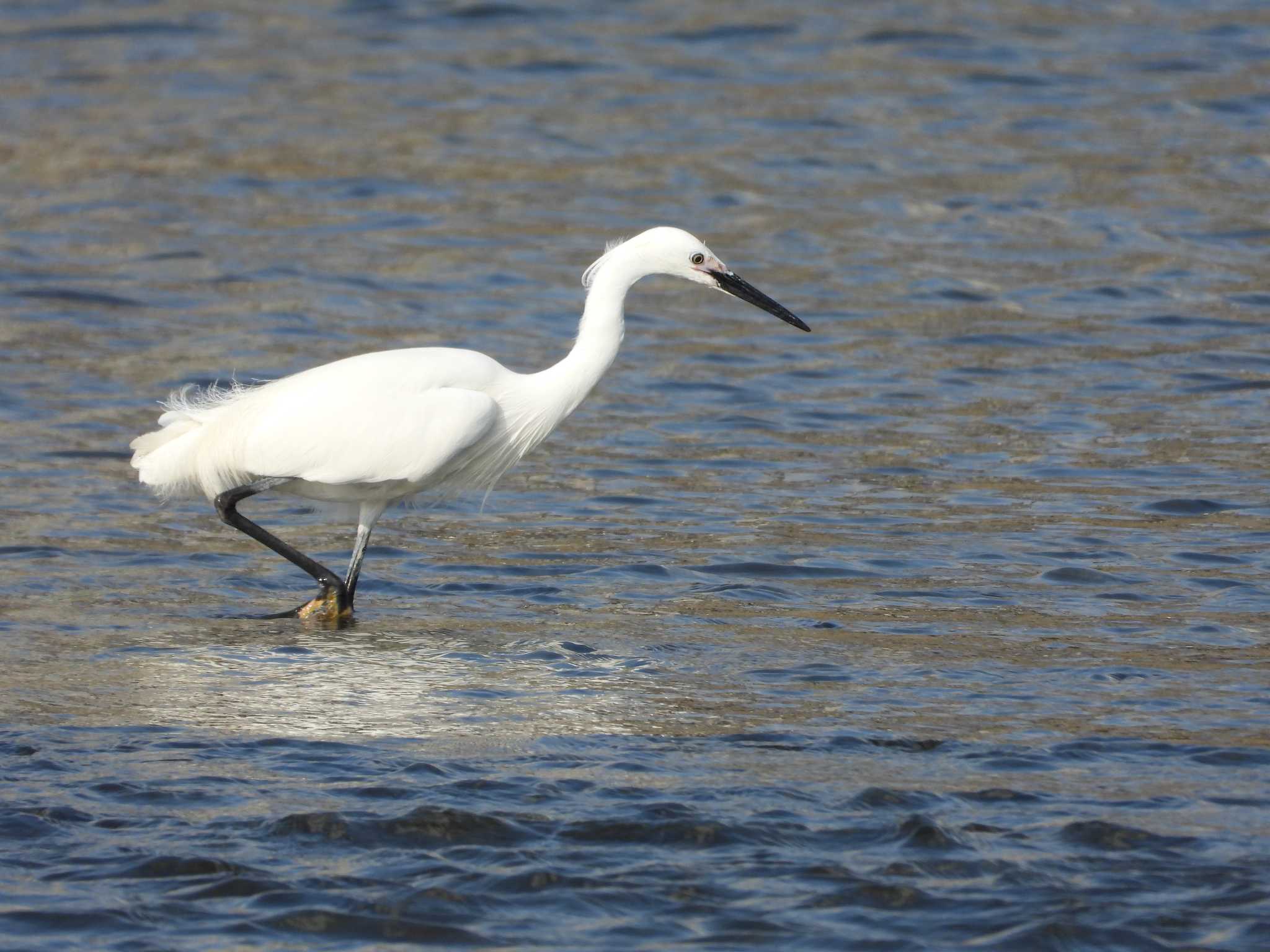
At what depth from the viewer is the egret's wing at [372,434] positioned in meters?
8.52

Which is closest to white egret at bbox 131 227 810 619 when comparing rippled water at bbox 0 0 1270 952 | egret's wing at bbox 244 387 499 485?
egret's wing at bbox 244 387 499 485

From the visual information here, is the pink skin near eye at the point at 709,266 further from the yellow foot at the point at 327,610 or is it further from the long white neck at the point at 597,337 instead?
the yellow foot at the point at 327,610

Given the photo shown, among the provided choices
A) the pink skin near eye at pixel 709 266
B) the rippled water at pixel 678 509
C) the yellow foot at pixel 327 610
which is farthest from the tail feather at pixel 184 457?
the pink skin near eye at pixel 709 266

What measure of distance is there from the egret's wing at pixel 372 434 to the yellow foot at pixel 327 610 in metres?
0.51

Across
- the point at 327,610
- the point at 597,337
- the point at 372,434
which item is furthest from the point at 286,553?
the point at 597,337

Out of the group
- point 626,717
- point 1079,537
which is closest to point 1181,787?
point 626,717

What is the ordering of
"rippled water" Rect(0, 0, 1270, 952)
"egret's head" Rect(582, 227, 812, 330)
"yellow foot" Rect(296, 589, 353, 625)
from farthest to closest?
1. "egret's head" Rect(582, 227, 812, 330)
2. "yellow foot" Rect(296, 589, 353, 625)
3. "rippled water" Rect(0, 0, 1270, 952)

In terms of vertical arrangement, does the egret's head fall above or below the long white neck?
above

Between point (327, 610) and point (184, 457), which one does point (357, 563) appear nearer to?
point (327, 610)

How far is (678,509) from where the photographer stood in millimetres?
10164

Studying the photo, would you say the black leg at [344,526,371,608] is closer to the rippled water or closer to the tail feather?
the rippled water

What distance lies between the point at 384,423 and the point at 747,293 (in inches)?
71.9

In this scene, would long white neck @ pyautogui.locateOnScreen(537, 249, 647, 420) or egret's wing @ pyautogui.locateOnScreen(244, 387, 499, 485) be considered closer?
egret's wing @ pyautogui.locateOnScreen(244, 387, 499, 485)

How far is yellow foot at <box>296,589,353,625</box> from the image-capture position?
850 cm
